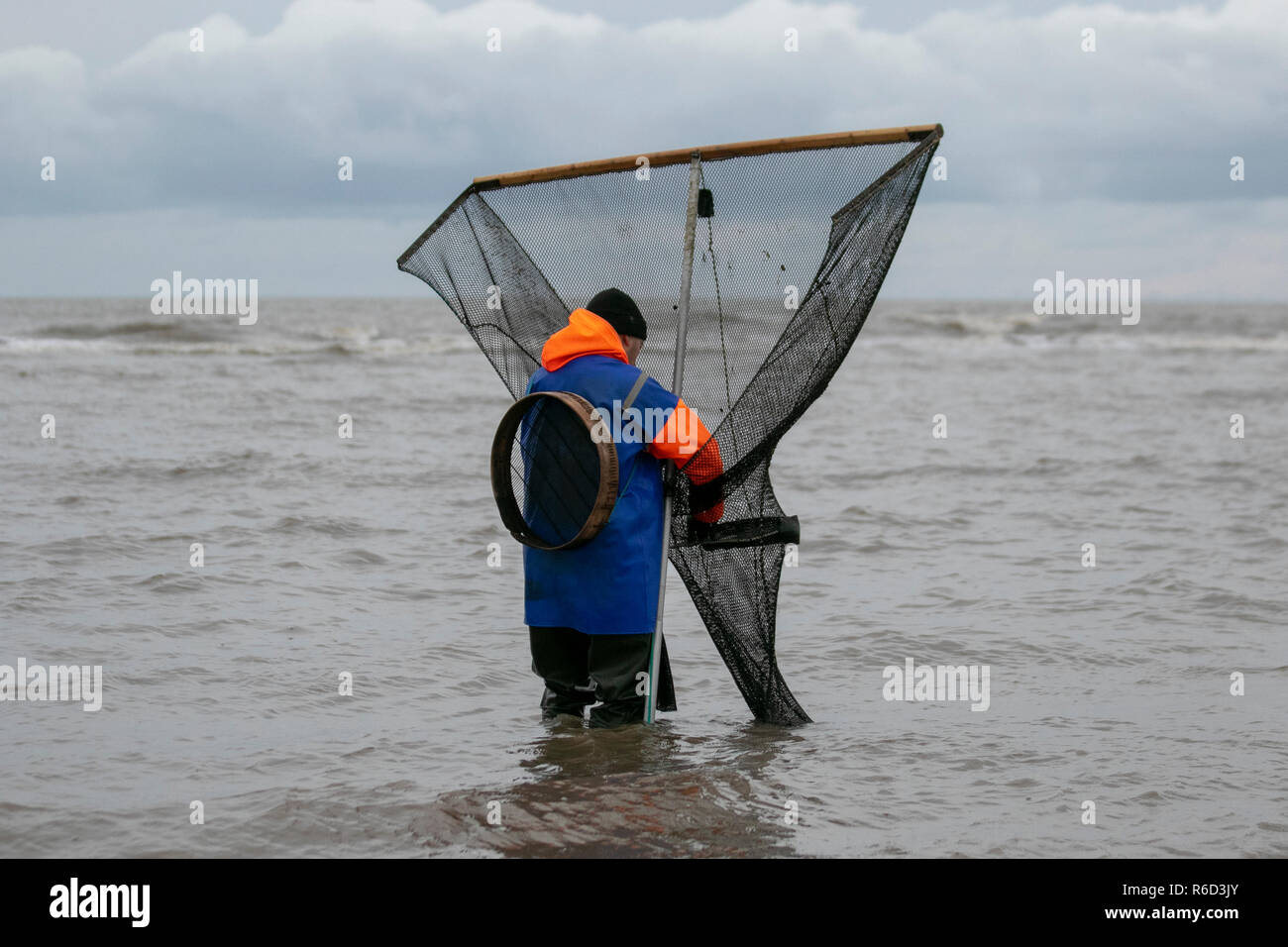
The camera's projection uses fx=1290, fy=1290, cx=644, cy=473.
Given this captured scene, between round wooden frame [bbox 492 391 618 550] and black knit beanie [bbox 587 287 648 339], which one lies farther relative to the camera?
black knit beanie [bbox 587 287 648 339]

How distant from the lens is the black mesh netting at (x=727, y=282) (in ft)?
16.4

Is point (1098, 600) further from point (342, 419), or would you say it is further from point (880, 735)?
point (342, 419)

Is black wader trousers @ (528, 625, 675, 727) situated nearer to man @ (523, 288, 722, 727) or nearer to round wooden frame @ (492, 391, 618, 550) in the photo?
man @ (523, 288, 722, 727)

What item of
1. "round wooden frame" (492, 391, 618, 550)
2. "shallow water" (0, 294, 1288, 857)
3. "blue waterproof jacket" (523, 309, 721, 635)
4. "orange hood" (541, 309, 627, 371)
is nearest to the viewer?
"shallow water" (0, 294, 1288, 857)

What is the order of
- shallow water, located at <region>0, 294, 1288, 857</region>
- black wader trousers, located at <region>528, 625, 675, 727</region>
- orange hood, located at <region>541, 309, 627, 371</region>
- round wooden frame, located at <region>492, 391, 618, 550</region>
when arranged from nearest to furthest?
shallow water, located at <region>0, 294, 1288, 857</region>, round wooden frame, located at <region>492, 391, 618, 550</region>, orange hood, located at <region>541, 309, 627, 371</region>, black wader trousers, located at <region>528, 625, 675, 727</region>

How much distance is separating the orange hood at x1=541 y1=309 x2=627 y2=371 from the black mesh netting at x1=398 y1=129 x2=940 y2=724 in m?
0.39

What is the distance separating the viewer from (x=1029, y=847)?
180 inches

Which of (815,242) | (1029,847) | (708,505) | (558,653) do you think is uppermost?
(815,242)

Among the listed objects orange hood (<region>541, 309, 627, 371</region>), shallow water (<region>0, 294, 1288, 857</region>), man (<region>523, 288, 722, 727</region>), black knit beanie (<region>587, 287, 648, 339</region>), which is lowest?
shallow water (<region>0, 294, 1288, 857</region>)

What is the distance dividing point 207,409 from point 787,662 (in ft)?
47.0

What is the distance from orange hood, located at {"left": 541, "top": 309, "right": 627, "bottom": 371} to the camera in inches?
204

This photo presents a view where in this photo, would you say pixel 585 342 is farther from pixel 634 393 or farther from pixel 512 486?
pixel 512 486

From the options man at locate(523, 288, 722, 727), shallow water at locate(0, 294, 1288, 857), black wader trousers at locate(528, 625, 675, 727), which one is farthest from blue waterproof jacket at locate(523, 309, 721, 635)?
shallow water at locate(0, 294, 1288, 857)
